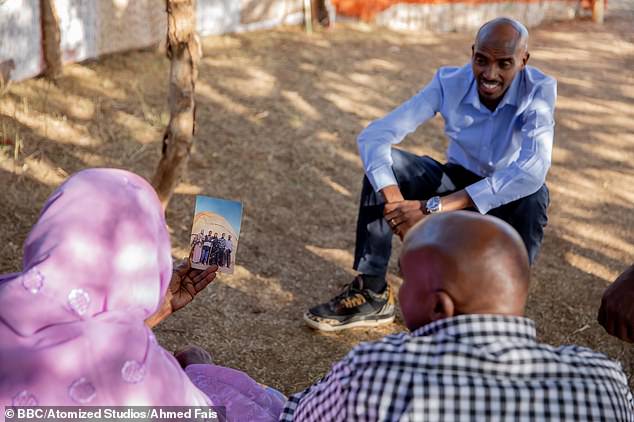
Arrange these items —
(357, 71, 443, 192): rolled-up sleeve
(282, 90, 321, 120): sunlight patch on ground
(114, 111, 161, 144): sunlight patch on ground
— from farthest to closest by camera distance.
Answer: (282, 90, 321, 120): sunlight patch on ground → (114, 111, 161, 144): sunlight patch on ground → (357, 71, 443, 192): rolled-up sleeve

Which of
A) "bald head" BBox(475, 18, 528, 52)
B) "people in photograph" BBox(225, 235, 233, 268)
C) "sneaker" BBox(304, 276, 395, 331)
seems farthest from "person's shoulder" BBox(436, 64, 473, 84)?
"people in photograph" BBox(225, 235, 233, 268)

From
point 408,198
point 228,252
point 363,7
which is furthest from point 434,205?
point 363,7

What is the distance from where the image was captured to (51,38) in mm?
5699

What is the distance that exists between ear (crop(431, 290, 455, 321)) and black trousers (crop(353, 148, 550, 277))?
171 cm

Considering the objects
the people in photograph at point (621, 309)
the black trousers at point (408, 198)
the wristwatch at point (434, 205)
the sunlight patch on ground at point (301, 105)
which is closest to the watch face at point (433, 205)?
the wristwatch at point (434, 205)

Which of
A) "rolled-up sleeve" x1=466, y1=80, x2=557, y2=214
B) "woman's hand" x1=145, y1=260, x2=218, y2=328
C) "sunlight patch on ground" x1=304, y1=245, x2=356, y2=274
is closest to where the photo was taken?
"woman's hand" x1=145, y1=260, x2=218, y2=328

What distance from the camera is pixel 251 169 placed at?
5.02 m

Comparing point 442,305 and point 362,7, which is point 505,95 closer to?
point 442,305

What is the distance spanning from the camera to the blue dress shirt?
3.34 meters

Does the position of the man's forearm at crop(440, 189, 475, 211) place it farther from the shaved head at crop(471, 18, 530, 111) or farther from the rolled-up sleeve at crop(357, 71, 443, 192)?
the shaved head at crop(471, 18, 530, 111)

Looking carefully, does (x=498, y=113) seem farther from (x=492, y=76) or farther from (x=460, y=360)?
(x=460, y=360)

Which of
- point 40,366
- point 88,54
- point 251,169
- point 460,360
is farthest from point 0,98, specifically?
point 460,360

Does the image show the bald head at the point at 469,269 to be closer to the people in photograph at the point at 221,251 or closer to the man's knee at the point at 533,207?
the people in photograph at the point at 221,251

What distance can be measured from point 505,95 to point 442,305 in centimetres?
197
